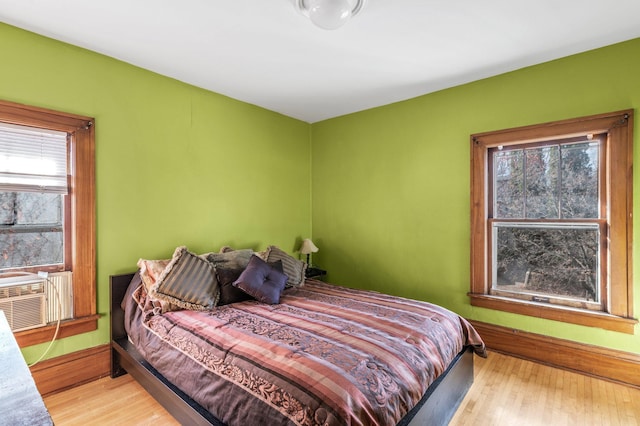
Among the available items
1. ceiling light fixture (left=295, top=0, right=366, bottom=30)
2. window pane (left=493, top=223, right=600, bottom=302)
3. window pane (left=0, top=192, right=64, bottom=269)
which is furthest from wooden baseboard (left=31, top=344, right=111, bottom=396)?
window pane (left=493, top=223, right=600, bottom=302)

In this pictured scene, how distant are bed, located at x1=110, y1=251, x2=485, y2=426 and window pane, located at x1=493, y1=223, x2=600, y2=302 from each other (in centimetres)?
105

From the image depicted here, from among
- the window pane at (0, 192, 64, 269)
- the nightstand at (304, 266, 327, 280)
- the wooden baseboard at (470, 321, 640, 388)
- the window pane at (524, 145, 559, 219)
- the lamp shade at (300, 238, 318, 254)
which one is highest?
the window pane at (524, 145, 559, 219)

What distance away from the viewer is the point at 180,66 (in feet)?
9.19

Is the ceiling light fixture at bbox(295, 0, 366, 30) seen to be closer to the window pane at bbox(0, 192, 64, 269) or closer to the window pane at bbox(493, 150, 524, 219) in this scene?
the window pane at bbox(493, 150, 524, 219)

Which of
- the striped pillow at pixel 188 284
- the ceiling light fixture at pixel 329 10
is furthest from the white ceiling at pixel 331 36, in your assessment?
the striped pillow at pixel 188 284

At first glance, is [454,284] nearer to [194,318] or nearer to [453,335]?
[453,335]

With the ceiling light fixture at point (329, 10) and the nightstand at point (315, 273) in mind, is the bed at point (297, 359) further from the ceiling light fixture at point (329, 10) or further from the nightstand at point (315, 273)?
the ceiling light fixture at point (329, 10)

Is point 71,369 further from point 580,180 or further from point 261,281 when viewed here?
point 580,180

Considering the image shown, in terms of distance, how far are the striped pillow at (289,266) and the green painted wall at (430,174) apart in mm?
1036

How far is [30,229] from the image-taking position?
2336mm

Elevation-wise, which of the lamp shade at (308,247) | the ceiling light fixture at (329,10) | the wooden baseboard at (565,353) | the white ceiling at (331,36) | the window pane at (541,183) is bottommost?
the wooden baseboard at (565,353)

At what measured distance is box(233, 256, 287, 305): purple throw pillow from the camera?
2588 mm

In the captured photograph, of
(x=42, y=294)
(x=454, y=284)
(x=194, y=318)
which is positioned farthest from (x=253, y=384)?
(x=454, y=284)

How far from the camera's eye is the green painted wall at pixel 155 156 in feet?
7.81
